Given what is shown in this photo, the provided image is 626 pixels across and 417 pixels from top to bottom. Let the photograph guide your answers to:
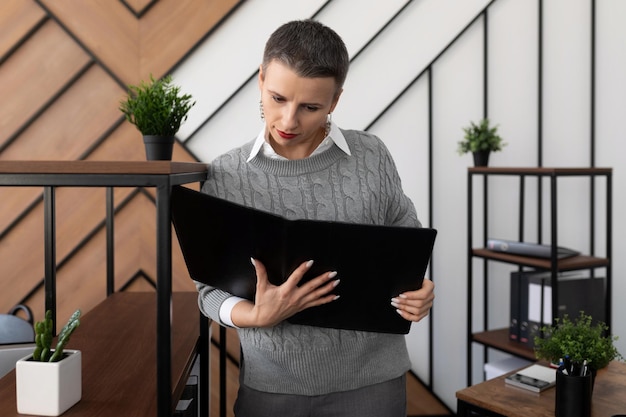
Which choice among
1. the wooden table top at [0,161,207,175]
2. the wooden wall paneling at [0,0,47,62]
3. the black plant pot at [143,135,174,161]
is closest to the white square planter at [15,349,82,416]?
the wooden table top at [0,161,207,175]

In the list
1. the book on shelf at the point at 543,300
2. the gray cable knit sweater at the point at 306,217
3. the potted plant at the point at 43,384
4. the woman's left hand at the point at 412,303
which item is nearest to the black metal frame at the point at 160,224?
the potted plant at the point at 43,384

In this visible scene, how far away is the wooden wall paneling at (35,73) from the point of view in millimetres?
2633

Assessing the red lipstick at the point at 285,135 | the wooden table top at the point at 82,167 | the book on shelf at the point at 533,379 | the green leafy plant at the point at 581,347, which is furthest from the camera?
the book on shelf at the point at 533,379

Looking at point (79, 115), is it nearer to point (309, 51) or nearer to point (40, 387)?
point (309, 51)

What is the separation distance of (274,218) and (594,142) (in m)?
2.24

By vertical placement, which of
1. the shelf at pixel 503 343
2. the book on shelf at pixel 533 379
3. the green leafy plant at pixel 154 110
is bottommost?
the shelf at pixel 503 343

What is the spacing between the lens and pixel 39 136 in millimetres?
2662

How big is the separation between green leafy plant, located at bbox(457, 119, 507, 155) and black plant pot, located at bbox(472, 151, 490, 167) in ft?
0.05

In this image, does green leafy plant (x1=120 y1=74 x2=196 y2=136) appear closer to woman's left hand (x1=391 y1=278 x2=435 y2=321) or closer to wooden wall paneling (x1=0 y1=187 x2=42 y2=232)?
woman's left hand (x1=391 y1=278 x2=435 y2=321)

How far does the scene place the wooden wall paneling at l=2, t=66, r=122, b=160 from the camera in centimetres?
266

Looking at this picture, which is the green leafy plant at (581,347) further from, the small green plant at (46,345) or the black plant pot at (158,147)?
the small green plant at (46,345)

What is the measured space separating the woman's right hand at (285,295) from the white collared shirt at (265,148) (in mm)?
55

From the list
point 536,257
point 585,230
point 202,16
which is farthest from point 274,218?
point 585,230

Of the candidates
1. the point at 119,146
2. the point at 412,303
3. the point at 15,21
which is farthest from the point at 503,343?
the point at 15,21
